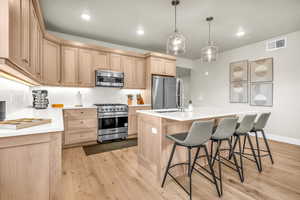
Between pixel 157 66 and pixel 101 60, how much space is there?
5.54 feet

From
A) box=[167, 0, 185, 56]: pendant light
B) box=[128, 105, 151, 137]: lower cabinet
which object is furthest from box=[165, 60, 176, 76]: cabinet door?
box=[167, 0, 185, 56]: pendant light

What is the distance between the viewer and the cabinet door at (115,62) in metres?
3.89

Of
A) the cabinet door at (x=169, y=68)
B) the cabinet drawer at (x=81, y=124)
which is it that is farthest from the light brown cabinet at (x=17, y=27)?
the cabinet door at (x=169, y=68)

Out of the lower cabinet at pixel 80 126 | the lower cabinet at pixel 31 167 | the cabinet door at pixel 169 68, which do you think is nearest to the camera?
the lower cabinet at pixel 31 167

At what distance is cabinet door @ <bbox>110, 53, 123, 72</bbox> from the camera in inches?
153

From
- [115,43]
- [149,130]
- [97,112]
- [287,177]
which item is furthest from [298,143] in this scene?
[115,43]

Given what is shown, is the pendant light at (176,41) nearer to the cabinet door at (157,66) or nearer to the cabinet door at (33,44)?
the cabinet door at (157,66)

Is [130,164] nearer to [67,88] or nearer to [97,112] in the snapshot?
[97,112]

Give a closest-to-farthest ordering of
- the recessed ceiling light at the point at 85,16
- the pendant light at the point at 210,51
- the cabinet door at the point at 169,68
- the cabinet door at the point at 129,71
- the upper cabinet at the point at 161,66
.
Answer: the recessed ceiling light at the point at 85,16, the pendant light at the point at 210,51, the cabinet door at the point at 129,71, the upper cabinet at the point at 161,66, the cabinet door at the point at 169,68

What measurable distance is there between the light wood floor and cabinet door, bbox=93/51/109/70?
7.64ft

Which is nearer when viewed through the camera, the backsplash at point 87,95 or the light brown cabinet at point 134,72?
the backsplash at point 87,95

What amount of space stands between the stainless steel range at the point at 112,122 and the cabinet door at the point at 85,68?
69cm

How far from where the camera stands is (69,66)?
337cm

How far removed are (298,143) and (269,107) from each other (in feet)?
3.37
